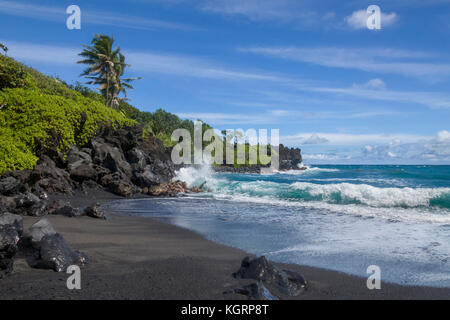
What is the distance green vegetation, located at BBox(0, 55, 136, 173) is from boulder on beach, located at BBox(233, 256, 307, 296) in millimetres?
11633

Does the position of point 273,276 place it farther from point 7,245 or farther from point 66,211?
point 66,211

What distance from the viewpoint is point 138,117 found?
2211 inches

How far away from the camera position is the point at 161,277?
4.40m

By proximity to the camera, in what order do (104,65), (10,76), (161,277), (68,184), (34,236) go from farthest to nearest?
1. (104,65)
2. (10,76)
3. (68,184)
4. (34,236)
5. (161,277)

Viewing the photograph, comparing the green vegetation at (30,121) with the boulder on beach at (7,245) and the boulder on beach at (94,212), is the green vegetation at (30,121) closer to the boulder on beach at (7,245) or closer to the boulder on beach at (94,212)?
the boulder on beach at (94,212)

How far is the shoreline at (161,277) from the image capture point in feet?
12.5

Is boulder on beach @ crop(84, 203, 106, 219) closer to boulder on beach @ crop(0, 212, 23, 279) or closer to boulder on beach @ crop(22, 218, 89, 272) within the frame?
boulder on beach @ crop(22, 218, 89, 272)

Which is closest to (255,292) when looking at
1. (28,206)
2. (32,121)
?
(28,206)

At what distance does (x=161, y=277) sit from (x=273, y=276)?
1494mm

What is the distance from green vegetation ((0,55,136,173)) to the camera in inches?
530

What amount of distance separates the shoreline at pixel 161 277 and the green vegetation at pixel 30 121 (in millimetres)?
8376

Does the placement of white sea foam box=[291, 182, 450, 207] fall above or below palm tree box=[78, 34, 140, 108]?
below
